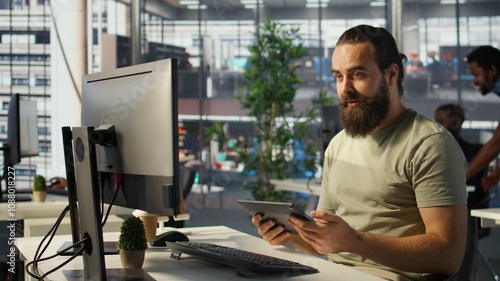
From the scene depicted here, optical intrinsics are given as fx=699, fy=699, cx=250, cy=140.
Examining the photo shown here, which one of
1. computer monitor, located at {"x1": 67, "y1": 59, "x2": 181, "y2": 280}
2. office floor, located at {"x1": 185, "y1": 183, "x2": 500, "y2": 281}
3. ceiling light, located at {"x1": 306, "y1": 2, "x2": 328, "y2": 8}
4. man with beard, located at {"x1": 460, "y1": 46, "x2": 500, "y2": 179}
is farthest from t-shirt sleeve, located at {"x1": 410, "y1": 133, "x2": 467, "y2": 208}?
ceiling light, located at {"x1": 306, "y1": 2, "x2": 328, "y2": 8}

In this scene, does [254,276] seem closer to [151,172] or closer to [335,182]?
[151,172]

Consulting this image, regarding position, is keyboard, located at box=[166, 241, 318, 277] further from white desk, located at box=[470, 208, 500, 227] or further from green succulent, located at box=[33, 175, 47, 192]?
green succulent, located at box=[33, 175, 47, 192]

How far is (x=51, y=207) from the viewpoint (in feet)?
12.3

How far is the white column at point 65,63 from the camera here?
21.3ft

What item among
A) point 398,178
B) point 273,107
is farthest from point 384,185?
point 273,107

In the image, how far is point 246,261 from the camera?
1.89m

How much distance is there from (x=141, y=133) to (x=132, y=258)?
40 cm

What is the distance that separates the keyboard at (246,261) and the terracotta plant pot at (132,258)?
0.58 feet

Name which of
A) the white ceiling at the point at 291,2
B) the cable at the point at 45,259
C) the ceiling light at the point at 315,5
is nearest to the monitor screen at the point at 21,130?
the cable at the point at 45,259

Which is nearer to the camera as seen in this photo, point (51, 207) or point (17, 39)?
point (51, 207)

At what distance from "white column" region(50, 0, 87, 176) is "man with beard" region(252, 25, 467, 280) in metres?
4.53

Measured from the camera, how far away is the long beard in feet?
7.34

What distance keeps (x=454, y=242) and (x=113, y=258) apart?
1.02 meters

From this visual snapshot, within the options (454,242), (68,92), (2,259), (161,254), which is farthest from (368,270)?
(68,92)
